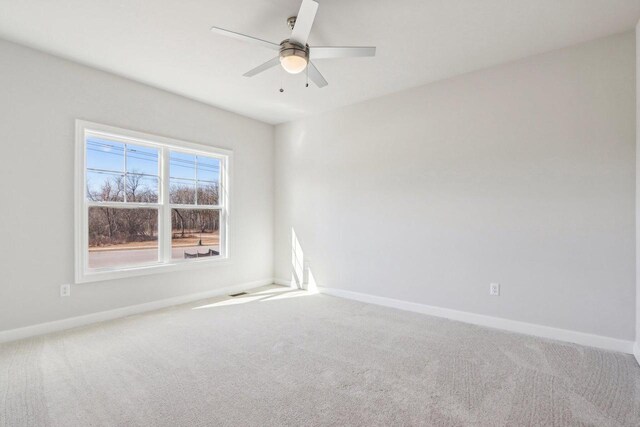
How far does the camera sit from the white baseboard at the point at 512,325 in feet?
8.61

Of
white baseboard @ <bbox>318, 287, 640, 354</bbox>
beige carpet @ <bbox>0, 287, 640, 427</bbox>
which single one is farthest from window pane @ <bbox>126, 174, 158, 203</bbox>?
white baseboard @ <bbox>318, 287, 640, 354</bbox>

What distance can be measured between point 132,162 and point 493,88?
13.4ft

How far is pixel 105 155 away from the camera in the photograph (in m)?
3.47

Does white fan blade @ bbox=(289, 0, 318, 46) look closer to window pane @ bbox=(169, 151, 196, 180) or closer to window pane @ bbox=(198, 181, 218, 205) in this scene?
window pane @ bbox=(169, 151, 196, 180)

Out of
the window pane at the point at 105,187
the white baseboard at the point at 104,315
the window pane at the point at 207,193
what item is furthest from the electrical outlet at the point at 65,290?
the window pane at the point at 207,193

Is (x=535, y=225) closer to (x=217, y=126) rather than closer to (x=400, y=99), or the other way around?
(x=400, y=99)

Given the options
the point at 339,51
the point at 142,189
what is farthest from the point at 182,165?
the point at 339,51

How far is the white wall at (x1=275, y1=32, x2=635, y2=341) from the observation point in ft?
8.70

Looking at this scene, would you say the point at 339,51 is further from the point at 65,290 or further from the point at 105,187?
the point at 65,290

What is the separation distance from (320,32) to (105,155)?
106 inches

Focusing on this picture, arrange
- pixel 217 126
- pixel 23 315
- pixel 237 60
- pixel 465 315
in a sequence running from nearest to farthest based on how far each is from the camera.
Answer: pixel 23 315 < pixel 237 60 < pixel 465 315 < pixel 217 126

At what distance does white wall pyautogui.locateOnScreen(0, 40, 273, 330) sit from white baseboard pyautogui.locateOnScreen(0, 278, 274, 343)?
6 centimetres

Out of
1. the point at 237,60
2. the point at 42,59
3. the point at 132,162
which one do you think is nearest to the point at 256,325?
the point at 132,162

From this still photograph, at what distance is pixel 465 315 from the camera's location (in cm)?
336
